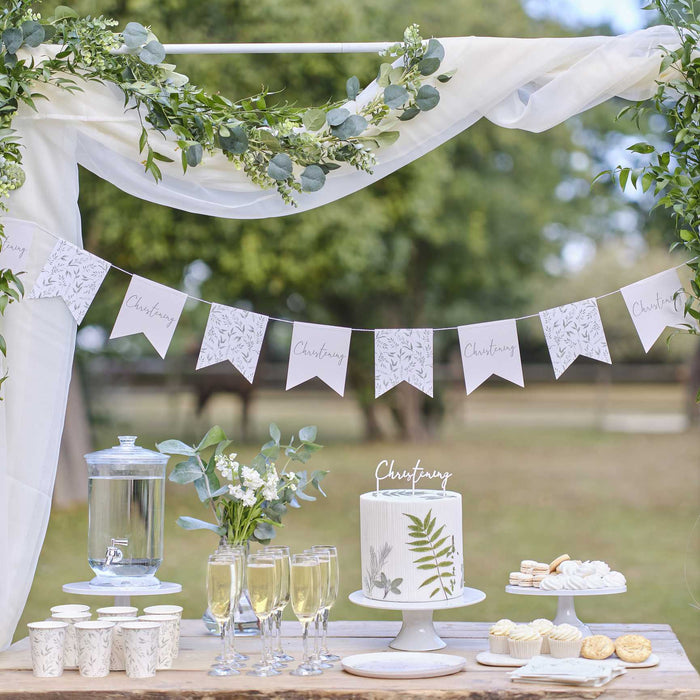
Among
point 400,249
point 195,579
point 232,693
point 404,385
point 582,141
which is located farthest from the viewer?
point 582,141

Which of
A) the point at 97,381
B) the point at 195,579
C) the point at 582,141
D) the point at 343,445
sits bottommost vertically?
the point at 195,579

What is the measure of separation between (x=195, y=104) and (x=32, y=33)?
38 centimetres

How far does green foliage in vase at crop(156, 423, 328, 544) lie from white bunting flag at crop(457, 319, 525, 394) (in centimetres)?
45

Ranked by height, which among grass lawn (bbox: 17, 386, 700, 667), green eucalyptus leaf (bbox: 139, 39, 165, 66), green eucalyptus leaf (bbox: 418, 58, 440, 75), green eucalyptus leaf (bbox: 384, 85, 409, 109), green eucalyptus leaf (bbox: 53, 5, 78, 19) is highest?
green eucalyptus leaf (bbox: 53, 5, 78, 19)

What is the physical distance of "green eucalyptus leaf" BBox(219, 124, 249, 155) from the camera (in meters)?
2.10

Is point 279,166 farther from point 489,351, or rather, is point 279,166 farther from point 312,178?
point 489,351

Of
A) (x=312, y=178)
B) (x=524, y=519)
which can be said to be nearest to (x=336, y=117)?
(x=312, y=178)

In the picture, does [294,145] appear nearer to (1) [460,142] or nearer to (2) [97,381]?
(1) [460,142]

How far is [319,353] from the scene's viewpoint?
232 centimetres

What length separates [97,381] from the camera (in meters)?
13.9

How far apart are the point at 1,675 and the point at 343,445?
9618 mm

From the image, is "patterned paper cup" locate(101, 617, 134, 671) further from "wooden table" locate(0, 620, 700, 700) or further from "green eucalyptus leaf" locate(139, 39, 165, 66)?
"green eucalyptus leaf" locate(139, 39, 165, 66)

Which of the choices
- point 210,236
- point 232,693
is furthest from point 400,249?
point 232,693

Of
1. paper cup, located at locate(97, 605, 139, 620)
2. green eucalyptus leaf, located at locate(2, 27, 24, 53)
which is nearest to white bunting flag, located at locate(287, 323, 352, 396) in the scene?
paper cup, located at locate(97, 605, 139, 620)
